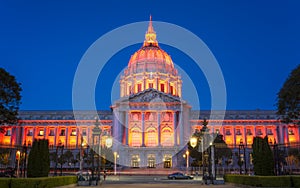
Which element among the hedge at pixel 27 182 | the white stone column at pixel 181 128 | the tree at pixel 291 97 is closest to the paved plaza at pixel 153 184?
the hedge at pixel 27 182

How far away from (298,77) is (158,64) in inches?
3665

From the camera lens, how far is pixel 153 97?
100 m

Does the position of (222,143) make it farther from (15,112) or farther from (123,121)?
(123,121)

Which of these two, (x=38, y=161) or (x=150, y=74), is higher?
(x=150, y=74)

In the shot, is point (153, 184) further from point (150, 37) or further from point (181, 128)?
point (150, 37)

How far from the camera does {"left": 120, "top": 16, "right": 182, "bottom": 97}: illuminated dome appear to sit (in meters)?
123

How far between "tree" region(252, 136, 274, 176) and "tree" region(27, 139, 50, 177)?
17.4 metres

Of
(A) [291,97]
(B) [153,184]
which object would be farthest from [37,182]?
(A) [291,97]

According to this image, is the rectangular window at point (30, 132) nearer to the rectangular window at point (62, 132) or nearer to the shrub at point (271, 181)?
the rectangular window at point (62, 132)

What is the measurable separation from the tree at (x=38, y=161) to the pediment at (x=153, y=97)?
73778 mm

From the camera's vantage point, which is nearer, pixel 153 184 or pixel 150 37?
pixel 153 184

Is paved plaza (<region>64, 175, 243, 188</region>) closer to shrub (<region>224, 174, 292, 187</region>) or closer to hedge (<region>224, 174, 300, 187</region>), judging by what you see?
shrub (<region>224, 174, 292, 187</region>)

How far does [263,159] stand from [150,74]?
9777cm

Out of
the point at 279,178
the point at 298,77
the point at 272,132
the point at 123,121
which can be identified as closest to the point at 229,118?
the point at 272,132
